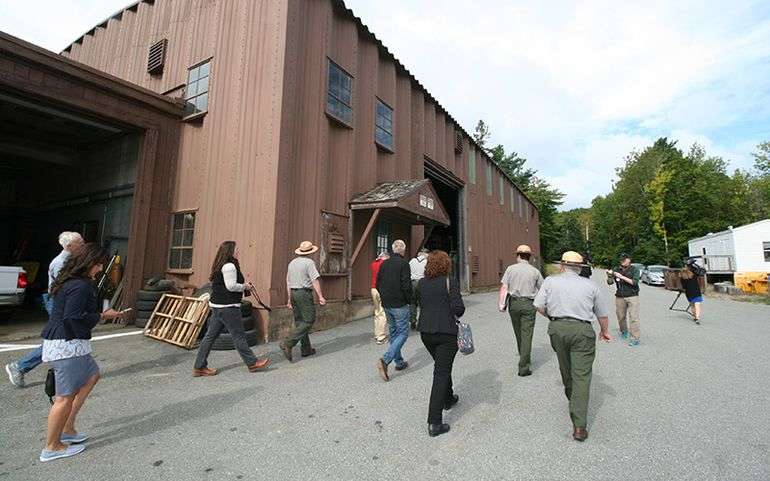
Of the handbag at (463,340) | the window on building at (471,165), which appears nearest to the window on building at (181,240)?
the handbag at (463,340)

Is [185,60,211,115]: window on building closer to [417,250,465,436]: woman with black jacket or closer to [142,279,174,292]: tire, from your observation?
[142,279,174,292]: tire

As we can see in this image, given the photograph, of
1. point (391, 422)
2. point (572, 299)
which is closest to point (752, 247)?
point (572, 299)

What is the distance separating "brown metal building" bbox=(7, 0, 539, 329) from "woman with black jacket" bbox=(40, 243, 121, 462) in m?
4.16

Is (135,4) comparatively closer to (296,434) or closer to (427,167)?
(427,167)

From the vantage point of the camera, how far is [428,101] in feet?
47.6

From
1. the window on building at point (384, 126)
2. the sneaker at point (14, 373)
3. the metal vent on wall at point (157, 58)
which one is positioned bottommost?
the sneaker at point (14, 373)

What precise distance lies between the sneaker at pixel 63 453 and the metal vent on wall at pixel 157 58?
10.7 metres

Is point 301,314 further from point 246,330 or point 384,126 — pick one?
point 384,126

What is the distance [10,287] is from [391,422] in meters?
8.56

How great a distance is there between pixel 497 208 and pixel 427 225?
1132 centimetres

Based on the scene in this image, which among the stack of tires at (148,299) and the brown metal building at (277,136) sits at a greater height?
the brown metal building at (277,136)

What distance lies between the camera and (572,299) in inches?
142

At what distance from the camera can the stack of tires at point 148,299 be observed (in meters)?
7.84

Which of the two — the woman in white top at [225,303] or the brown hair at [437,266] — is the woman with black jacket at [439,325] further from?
the woman in white top at [225,303]
